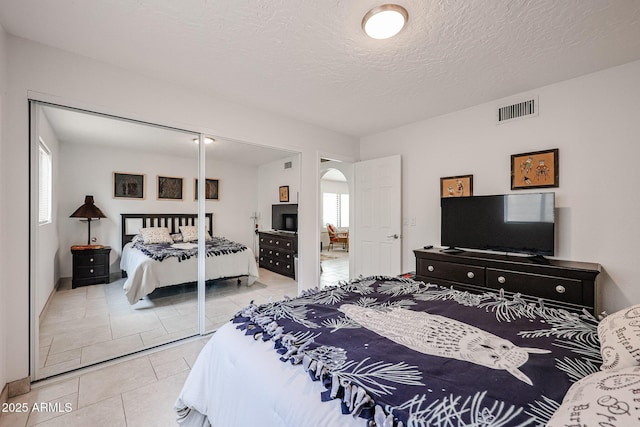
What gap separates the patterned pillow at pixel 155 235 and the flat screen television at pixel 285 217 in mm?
1242

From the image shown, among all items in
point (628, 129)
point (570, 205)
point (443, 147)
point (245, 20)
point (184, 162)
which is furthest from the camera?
point (443, 147)

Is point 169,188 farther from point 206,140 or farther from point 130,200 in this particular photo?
point 206,140

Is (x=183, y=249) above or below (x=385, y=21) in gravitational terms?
below

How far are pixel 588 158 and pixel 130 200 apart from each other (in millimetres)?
4224

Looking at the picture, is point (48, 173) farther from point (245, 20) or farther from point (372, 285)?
point (372, 285)

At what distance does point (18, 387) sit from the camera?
1.90 m

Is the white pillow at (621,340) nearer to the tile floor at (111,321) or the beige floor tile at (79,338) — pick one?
the tile floor at (111,321)

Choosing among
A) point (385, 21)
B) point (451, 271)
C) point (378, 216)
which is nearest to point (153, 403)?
point (451, 271)

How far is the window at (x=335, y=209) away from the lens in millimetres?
9930

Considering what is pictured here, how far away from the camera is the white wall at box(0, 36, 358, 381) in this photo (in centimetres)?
192

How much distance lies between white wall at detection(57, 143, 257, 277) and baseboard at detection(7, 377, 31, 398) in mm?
754

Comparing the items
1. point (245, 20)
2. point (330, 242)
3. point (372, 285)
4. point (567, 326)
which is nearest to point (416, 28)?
point (245, 20)

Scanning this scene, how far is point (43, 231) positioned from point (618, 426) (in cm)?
314

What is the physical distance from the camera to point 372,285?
2.05 metres
